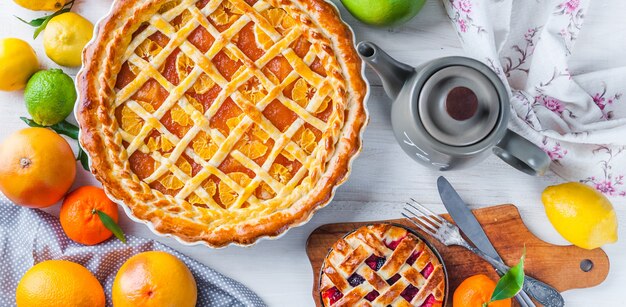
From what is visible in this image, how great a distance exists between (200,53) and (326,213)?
47cm

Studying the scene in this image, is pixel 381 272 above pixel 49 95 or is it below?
below

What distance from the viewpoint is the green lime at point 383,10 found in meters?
1.52

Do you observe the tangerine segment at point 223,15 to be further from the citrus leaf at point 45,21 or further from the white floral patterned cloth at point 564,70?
the white floral patterned cloth at point 564,70

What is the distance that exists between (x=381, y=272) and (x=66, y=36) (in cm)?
86

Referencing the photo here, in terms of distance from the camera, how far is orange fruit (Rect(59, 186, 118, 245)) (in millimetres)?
1606

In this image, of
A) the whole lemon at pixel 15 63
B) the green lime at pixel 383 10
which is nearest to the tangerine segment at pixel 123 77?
the whole lemon at pixel 15 63

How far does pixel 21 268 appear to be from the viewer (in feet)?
5.50

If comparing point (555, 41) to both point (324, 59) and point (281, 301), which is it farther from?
point (281, 301)

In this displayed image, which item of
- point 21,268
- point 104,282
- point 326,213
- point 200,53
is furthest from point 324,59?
point 21,268

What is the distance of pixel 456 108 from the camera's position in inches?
53.4

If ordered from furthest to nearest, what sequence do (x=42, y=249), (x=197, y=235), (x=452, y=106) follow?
(x=42, y=249)
(x=197, y=235)
(x=452, y=106)

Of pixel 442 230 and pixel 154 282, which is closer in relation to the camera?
pixel 154 282

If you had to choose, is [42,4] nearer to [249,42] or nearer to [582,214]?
[249,42]

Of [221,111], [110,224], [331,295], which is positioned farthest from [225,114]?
[331,295]
